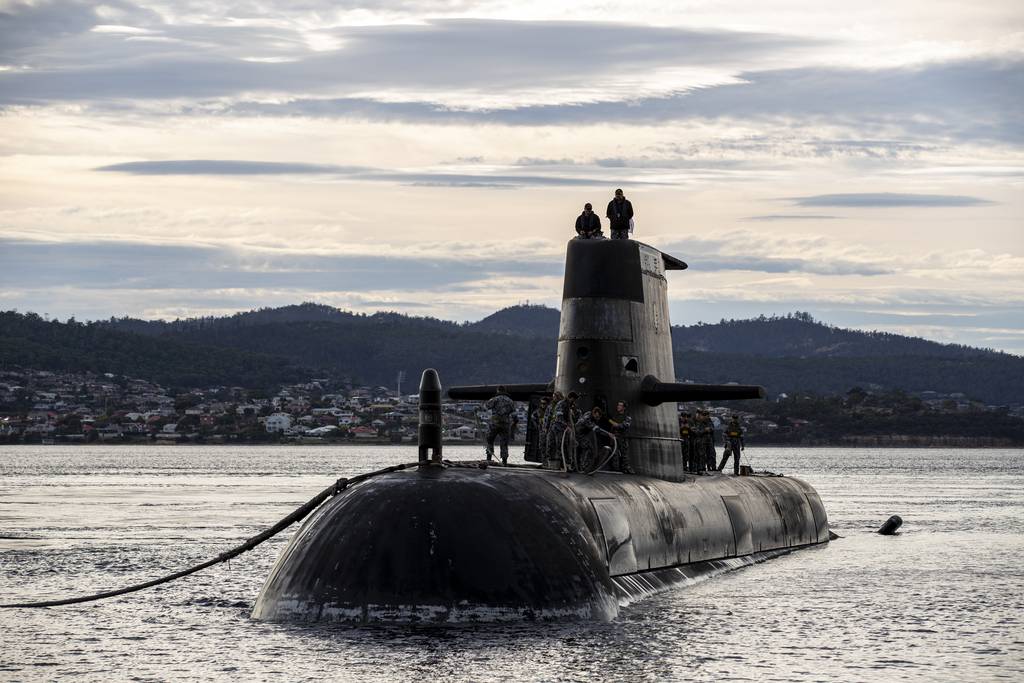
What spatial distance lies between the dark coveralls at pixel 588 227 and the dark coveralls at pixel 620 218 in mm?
369

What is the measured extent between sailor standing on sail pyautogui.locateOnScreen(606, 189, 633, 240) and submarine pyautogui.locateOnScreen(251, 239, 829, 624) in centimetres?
42

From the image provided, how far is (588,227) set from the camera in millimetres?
23828

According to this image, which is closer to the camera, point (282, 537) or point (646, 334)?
point (646, 334)

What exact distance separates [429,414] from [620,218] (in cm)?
785

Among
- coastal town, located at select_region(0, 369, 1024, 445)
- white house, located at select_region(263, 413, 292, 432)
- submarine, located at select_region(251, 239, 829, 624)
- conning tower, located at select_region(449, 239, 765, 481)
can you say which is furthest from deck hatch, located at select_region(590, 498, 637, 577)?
white house, located at select_region(263, 413, 292, 432)

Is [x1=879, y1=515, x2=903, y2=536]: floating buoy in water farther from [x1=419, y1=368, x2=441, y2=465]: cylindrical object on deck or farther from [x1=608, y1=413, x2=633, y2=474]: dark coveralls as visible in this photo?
[x1=419, y1=368, x2=441, y2=465]: cylindrical object on deck

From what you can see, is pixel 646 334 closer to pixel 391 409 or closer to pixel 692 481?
pixel 692 481

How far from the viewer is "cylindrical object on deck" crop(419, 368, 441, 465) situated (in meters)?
17.2

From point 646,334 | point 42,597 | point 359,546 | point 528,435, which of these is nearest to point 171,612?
point 42,597

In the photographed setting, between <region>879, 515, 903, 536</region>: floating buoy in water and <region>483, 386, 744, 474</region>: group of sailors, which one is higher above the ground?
<region>483, 386, 744, 474</region>: group of sailors

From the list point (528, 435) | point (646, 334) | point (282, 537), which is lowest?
point (282, 537)

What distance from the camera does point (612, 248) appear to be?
23.7 metres

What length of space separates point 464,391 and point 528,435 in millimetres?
1748

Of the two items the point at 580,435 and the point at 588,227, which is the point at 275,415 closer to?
the point at 588,227
